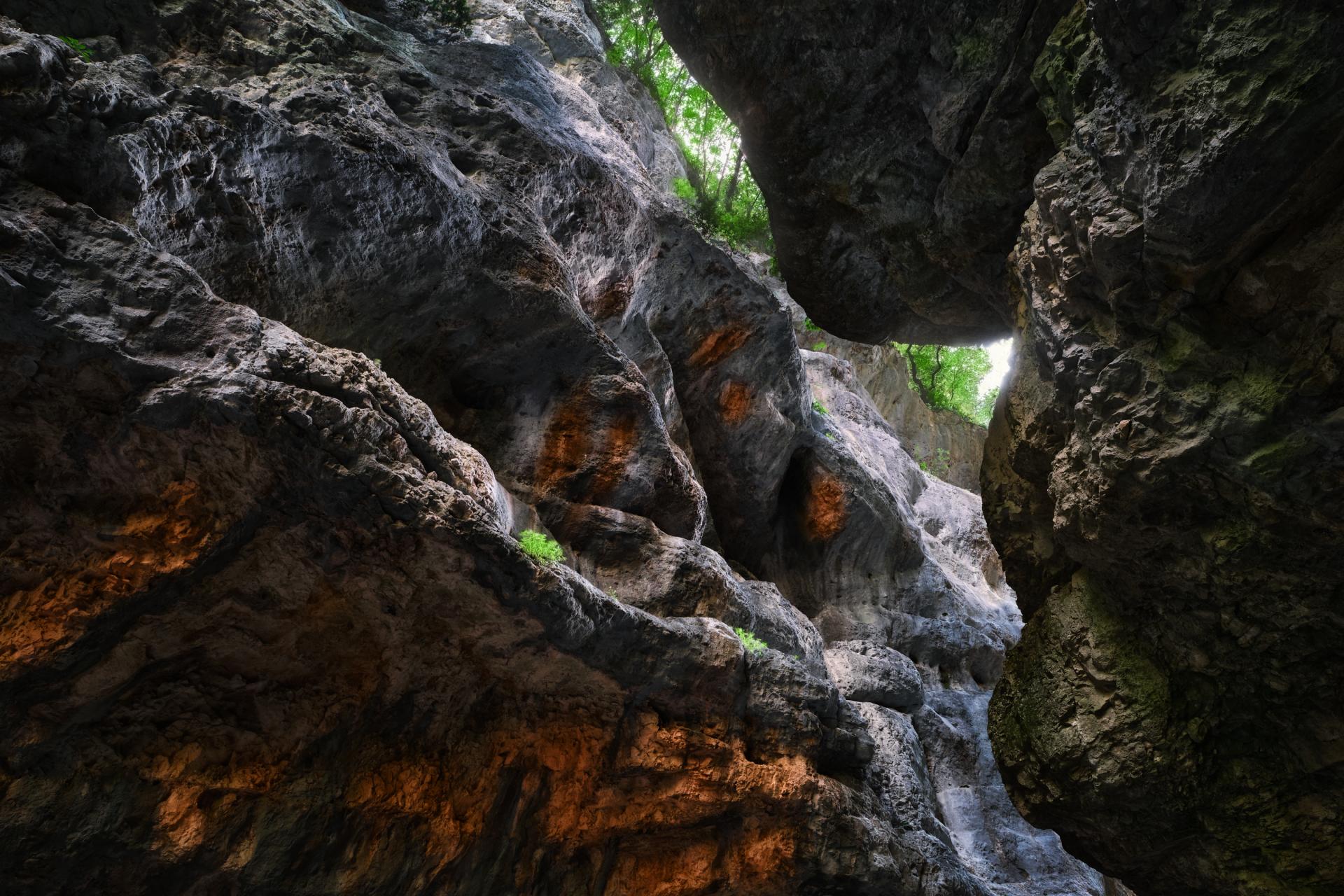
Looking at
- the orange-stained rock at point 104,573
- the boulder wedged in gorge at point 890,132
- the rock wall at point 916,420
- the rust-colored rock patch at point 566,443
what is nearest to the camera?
the orange-stained rock at point 104,573

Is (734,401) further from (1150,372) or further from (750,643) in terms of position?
(1150,372)

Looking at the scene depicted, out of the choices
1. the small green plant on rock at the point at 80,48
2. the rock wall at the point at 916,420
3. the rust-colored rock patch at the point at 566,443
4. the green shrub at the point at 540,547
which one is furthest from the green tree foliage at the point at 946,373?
the small green plant on rock at the point at 80,48

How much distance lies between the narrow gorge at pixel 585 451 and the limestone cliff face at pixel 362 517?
31 mm

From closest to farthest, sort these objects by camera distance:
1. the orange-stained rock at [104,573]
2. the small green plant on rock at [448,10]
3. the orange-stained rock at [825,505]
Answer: the orange-stained rock at [104,573], the small green plant on rock at [448,10], the orange-stained rock at [825,505]

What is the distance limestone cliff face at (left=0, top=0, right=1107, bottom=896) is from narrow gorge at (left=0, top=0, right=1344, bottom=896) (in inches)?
1.2

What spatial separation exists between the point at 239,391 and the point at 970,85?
638 cm

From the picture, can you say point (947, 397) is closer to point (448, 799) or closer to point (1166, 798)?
point (1166, 798)

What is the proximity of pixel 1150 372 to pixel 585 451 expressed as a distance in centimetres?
531

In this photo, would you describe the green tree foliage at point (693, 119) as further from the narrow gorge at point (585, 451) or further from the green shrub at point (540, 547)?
the green shrub at point (540, 547)

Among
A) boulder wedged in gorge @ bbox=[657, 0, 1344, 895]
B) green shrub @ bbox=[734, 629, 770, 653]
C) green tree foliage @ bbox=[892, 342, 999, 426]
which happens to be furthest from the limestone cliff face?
green tree foliage @ bbox=[892, 342, 999, 426]

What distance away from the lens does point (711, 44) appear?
776cm

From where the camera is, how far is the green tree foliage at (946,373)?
23.2 m

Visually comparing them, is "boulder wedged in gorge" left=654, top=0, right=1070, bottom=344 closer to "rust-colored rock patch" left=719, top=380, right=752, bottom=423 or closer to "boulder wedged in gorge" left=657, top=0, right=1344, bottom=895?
"boulder wedged in gorge" left=657, top=0, right=1344, bottom=895

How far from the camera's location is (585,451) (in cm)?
814
